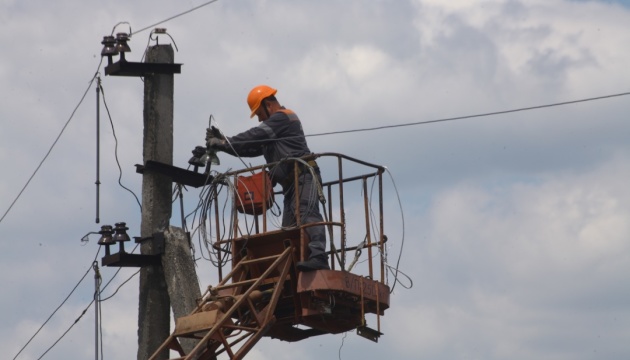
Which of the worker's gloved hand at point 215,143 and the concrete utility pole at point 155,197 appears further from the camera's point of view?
the worker's gloved hand at point 215,143

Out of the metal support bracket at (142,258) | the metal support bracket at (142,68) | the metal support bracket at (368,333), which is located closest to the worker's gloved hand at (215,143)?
the metal support bracket at (142,68)

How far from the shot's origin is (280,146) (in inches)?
723

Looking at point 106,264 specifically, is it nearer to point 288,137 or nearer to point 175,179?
point 175,179

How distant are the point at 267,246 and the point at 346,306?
1.08 metres

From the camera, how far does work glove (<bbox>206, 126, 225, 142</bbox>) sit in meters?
18.4

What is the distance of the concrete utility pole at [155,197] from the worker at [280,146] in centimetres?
55

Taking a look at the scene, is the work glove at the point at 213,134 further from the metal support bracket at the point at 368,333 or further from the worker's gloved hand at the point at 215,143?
the metal support bracket at the point at 368,333

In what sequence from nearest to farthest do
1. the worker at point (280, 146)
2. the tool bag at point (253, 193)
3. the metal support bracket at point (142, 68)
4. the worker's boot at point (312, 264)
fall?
the worker's boot at point (312, 264), the worker at point (280, 146), the tool bag at point (253, 193), the metal support bracket at point (142, 68)

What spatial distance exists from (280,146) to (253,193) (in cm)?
60

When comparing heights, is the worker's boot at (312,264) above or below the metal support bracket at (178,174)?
below

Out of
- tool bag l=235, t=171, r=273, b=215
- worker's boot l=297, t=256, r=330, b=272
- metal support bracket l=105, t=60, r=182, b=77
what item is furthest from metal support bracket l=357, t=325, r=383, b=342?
metal support bracket l=105, t=60, r=182, b=77

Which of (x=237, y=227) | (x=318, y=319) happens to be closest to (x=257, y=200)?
(x=237, y=227)

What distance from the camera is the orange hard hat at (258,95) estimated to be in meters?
18.7

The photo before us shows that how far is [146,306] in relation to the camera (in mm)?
18078
